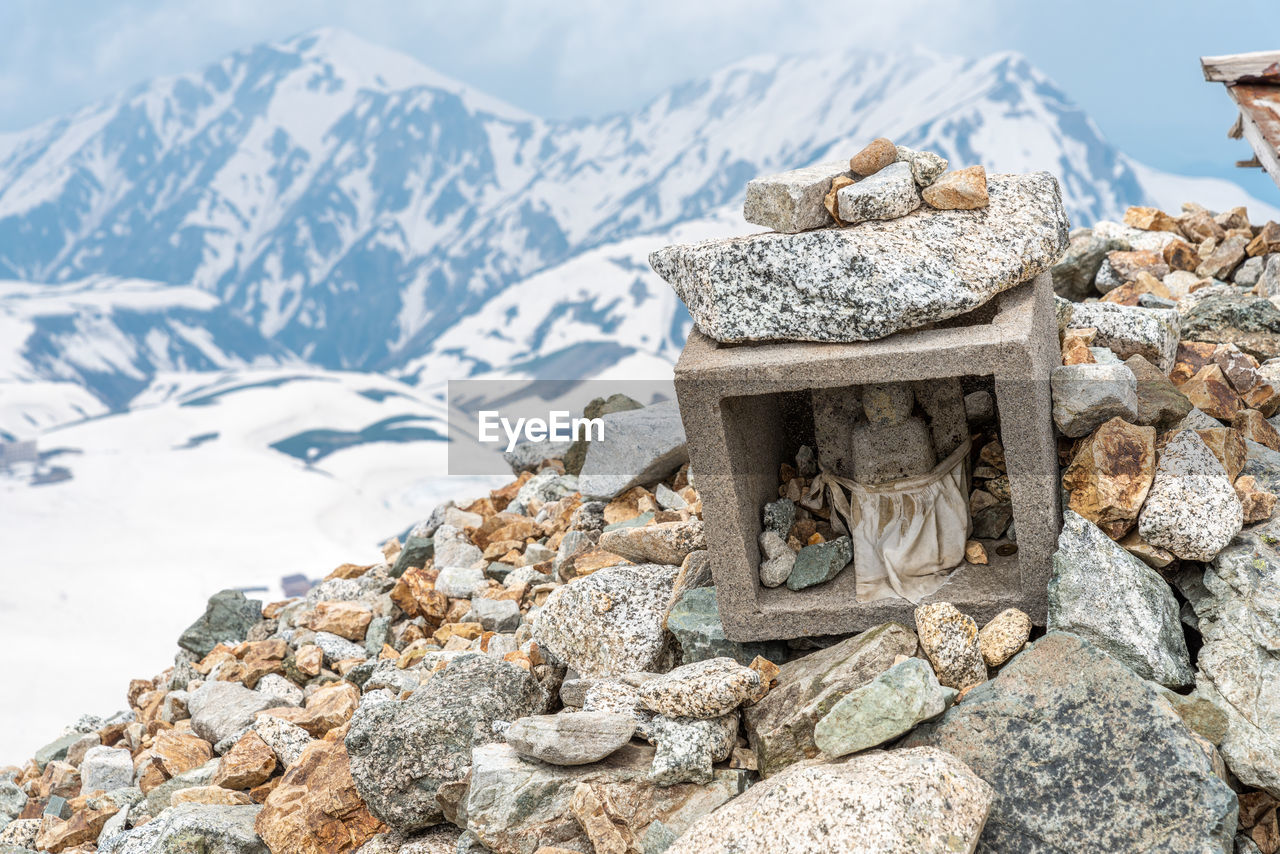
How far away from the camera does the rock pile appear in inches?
140

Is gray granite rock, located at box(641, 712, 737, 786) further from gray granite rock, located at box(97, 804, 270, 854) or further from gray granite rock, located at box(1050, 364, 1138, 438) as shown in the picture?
gray granite rock, located at box(97, 804, 270, 854)

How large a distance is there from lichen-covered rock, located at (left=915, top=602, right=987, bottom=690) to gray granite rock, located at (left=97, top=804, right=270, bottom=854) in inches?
125

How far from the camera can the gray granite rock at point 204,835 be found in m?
4.80

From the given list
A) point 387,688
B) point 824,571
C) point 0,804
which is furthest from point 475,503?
point 824,571

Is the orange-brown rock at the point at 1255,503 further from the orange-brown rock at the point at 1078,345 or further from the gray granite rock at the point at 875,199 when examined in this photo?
the gray granite rock at the point at 875,199

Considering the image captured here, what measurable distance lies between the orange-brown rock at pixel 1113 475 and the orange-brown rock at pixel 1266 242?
179 inches

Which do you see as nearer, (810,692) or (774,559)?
(810,692)

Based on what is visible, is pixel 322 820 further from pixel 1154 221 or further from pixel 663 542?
pixel 1154 221

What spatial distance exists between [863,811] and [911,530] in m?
1.67

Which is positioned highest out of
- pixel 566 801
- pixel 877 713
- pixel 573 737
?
pixel 877 713

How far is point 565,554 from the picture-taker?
21.8 feet

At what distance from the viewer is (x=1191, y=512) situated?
4.32 meters

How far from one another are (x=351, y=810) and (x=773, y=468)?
8.50ft

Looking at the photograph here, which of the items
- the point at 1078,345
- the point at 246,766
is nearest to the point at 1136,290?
the point at 1078,345
